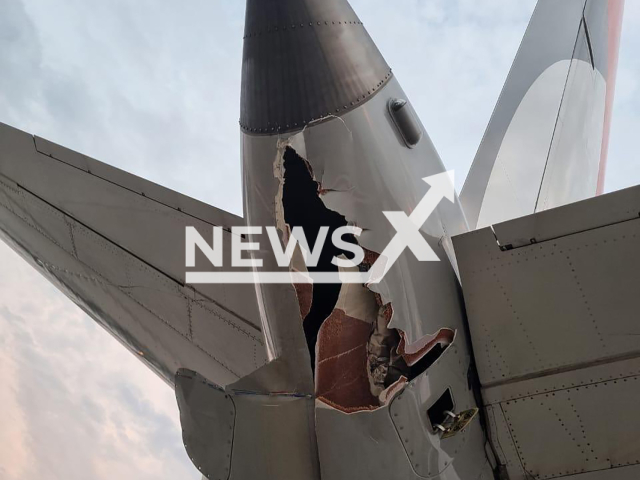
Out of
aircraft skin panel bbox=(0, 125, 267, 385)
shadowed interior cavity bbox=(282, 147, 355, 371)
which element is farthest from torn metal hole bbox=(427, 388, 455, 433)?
aircraft skin panel bbox=(0, 125, 267, 385)

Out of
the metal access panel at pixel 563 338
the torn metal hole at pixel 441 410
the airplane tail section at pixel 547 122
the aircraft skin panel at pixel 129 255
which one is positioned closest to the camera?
the metal access panel at pixel 563 338

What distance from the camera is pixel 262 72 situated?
11.3 ft

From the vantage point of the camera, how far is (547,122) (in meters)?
7.07

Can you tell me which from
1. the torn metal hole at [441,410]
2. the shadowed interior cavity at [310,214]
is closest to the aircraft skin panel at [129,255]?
the shadowed interior cavity at [310,214]

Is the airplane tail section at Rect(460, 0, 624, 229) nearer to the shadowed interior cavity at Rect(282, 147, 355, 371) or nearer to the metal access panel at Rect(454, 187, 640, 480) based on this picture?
the metal access panel at Rect(454, 187, 640, 480)

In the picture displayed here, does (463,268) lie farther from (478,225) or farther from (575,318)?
(478,225)

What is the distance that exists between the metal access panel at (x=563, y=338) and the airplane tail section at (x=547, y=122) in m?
2.63

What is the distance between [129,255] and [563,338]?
3578 mm

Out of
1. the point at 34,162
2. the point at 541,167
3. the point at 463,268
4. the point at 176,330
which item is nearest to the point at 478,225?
the point at 541,167

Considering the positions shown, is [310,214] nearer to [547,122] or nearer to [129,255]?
[129,255]

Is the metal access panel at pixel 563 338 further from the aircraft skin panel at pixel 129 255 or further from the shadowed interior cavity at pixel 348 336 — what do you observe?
the aircraft skin panel at pixel 129 255

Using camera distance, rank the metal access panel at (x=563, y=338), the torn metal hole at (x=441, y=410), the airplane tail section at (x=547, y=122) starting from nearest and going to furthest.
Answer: the metal access panel at (x=563, y=338) → the torn metal hole at (x=441, y=410) → the airplane tail section at (x=547, y=122)

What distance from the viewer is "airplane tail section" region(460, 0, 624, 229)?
21.5 feet

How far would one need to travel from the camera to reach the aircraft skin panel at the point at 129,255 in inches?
200
